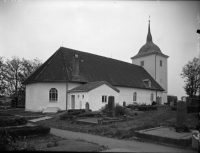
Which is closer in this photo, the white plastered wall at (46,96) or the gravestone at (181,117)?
the gravestone at (181,117)

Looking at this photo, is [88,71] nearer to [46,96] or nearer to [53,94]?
[53,94]

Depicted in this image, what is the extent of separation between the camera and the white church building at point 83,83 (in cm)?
2528

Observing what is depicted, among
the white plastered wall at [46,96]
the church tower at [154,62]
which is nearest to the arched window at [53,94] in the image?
the white plastered wall at [46,96]

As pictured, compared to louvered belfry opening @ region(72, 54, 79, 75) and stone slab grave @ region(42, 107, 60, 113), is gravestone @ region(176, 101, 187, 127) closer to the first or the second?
stone slab grave @ region(42, 107, 60, 113)

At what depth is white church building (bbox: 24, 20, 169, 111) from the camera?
Result: 25281 mm

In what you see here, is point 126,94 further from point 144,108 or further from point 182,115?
point 182,115

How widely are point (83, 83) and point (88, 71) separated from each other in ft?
10.6

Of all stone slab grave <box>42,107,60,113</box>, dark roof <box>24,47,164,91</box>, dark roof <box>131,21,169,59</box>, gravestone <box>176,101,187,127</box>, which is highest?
dark roof <box>131,21,169,59</box>

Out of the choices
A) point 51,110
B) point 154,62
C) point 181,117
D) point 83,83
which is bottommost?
point 51,110

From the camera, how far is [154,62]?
45125 millimetres

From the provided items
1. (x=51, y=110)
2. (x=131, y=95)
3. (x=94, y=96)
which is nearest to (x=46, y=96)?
(x=51, y=110)

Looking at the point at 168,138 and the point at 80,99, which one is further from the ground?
the point at 80,99

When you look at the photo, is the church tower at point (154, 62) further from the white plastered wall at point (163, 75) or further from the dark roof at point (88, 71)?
the dark roof at point (88, 71)

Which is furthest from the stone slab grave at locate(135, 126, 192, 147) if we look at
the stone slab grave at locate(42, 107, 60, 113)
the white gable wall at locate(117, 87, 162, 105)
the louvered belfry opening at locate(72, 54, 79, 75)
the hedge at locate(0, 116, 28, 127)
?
the white gable wall at locate(117, 87, 162, 105)
